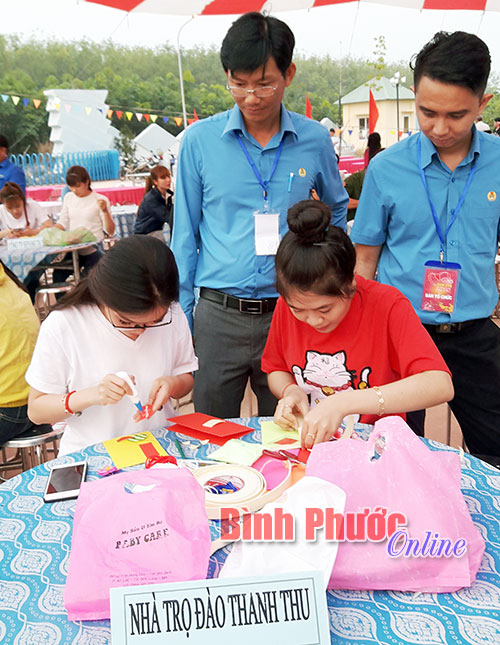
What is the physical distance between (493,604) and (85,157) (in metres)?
15.3

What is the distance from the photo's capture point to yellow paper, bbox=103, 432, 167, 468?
1.25 m

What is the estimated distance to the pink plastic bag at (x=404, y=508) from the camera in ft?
2.66

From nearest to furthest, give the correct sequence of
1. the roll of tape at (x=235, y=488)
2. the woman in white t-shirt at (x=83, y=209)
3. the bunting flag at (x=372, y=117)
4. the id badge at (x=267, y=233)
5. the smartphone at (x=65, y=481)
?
the roll of tape at (x=235, y=488) → the smartphone at (x=65, y=481) → the id badge at (x=267, y=233) → the woman in white t-shirt at (x=83, y=209) → the bunting flag at (x=372, y=117)

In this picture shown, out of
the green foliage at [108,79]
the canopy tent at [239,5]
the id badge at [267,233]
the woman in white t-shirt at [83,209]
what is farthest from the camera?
the green foliage at [108,79]

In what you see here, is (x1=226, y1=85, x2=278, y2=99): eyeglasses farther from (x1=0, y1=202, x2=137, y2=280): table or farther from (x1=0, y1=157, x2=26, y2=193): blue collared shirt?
(x1=0, y1=157, x2=26, y2=193): blue collared shirt

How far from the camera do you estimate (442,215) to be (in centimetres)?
167

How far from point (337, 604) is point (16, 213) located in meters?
4.99

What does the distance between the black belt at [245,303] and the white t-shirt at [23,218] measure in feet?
12.7

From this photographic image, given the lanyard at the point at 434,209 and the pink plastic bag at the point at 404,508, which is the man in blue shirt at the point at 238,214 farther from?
the pink plastic bag at the point at 404,508

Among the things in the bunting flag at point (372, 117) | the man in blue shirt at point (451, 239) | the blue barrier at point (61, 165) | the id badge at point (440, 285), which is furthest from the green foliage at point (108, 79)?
the id badge at point (440, 285)

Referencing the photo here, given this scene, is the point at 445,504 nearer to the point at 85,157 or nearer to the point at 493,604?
the point at 493,604

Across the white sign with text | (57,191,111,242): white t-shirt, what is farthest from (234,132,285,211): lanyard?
(57,191,111,242): white t-shirt

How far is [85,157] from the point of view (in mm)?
14719

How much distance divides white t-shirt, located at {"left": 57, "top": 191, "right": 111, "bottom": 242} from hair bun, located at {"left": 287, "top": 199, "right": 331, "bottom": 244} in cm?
477
